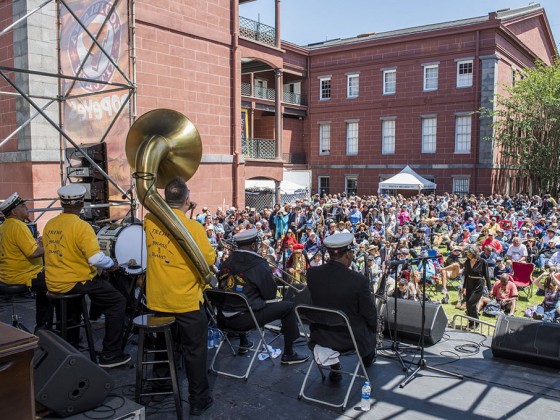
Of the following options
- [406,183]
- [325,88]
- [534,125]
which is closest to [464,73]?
[534,125]

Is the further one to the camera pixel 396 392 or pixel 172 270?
pixel 396 392

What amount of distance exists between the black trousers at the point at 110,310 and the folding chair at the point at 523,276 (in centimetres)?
941

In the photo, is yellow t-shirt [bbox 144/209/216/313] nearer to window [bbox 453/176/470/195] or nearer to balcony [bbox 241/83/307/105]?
balcony [bbox 241/83/307/105]

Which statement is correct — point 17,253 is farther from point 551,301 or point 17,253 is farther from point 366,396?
point 551,301

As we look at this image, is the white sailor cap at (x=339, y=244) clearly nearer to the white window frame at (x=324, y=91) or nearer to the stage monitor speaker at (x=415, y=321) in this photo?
the stage monitor speaker at (x=415, y=321)

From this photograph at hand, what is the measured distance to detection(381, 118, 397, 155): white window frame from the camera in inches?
1196

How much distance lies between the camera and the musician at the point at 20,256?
530cm

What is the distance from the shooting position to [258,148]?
2509cm

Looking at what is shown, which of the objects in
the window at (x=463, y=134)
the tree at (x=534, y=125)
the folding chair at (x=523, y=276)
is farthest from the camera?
the window at (x=463, y=134)

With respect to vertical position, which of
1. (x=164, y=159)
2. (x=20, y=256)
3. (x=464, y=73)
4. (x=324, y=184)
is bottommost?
(x=20, y=256)

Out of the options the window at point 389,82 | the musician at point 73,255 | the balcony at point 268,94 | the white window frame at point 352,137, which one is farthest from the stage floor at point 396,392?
the white window frame at point 352,137

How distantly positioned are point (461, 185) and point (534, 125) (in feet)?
15.2

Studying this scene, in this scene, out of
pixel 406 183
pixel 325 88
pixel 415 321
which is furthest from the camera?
pixel 325 88

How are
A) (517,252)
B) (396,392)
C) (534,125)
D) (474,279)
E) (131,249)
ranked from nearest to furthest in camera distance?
(396,392) < (131,249) < (474,279) < (517,252) < (534,125)
